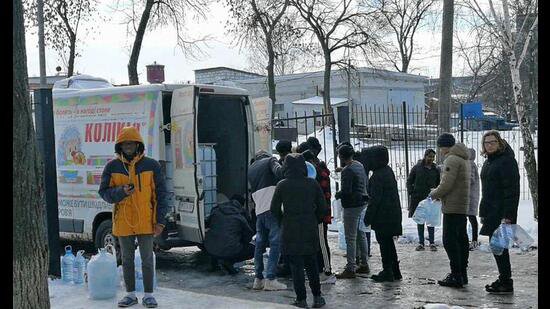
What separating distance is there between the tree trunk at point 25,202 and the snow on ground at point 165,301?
5.27 ft

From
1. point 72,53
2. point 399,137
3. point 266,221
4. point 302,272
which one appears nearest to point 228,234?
point 266,221

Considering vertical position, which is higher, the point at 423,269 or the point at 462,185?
the point at 462,185

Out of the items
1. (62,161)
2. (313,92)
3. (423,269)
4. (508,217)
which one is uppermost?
(313,92)

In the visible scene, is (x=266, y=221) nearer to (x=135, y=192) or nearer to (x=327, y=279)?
(x=327, y=279)

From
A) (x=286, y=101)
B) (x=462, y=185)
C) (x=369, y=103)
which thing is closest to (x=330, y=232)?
(x=462, y=185)

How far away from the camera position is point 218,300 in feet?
22.3

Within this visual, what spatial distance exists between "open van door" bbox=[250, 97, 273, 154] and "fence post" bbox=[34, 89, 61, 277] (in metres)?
2.74

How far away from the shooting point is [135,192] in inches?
268

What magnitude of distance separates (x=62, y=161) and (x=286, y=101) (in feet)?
119

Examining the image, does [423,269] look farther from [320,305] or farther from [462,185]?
[320,305]

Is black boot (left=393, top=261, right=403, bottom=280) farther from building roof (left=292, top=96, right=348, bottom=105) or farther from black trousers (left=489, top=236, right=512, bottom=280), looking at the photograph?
building roof (left=292, top=96, right=348, bottom=105)

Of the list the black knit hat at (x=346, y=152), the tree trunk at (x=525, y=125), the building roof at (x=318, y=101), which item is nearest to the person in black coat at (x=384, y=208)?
the black knit hat at (x=346, y=152)

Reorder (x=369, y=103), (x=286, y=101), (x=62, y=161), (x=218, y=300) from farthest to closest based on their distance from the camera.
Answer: (x=286, y=101) < (x=369, y=103) < (x=62, y=161) < (x=218, y=300)

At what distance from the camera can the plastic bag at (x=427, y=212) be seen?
33.0 ft
